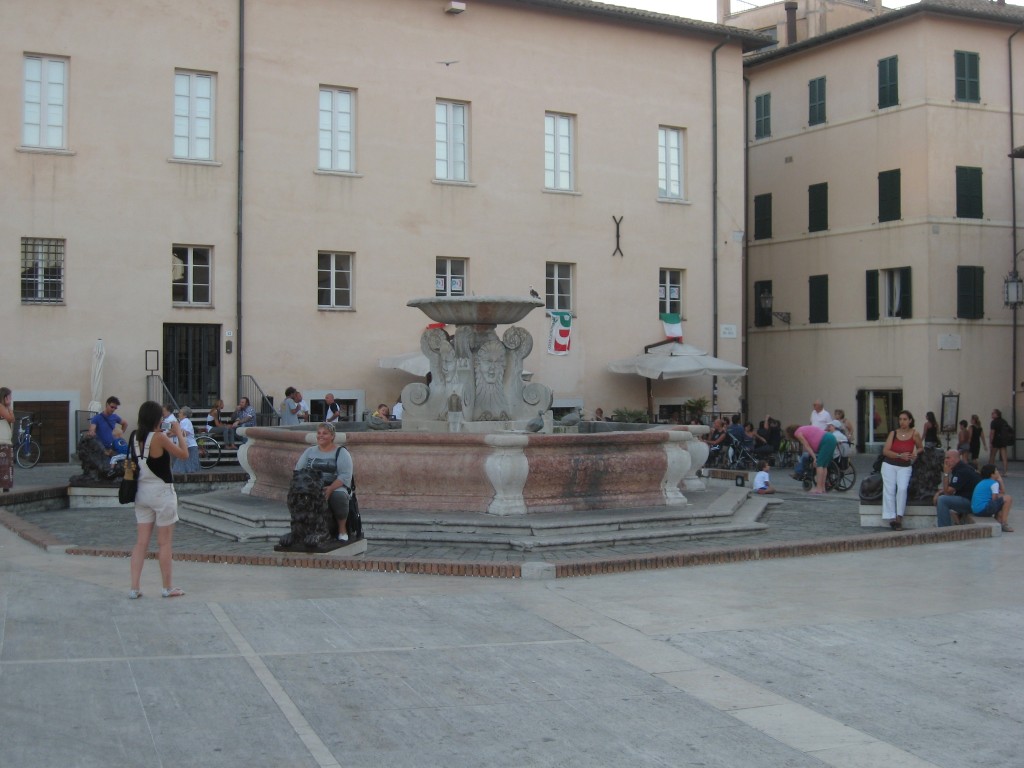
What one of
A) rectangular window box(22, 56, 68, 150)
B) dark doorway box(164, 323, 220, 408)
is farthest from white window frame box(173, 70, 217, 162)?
dark doorway box(164, 323, 220, 408)

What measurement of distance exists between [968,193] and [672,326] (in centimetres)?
886

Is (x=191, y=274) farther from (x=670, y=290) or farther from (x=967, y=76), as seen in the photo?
(x=967, y=76)

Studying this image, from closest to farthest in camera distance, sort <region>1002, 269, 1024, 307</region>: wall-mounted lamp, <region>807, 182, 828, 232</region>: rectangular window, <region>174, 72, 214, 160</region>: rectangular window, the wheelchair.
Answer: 1. the wheelchair
2. <region>174, 72, 214, 160</region>: rectangular window
3. <region>1002, 269, 1024, 307</region>: wall-mounted lamp
4. <region>807, 182, 828, 232</region>: rectangular window

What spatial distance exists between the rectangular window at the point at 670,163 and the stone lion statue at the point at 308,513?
2278cm

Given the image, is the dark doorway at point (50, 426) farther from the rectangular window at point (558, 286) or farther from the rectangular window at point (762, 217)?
the rectangular window at point (762, 217)

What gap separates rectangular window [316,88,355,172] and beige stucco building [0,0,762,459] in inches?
2.0

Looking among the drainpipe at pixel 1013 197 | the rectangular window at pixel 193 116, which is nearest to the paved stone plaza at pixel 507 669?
the rectangular window at pixel 193 116

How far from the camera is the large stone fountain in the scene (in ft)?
46.3

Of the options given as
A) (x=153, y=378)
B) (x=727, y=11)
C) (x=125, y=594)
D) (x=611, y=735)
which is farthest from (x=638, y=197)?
(x=611, y=735)

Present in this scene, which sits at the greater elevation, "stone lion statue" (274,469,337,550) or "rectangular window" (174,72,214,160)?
"rectangular window" (174,72,214,160)

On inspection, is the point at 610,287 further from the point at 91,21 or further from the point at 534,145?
the point at 91,21

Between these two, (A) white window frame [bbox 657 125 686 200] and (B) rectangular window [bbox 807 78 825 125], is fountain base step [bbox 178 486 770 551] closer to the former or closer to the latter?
(A) white window frame [bbox 657 125 686 200]

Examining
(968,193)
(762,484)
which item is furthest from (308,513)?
(968,193)

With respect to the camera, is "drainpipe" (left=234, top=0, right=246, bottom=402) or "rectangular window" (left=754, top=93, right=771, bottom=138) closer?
"drainpipe" (left=234, top=0, right=246, bottom=402)
